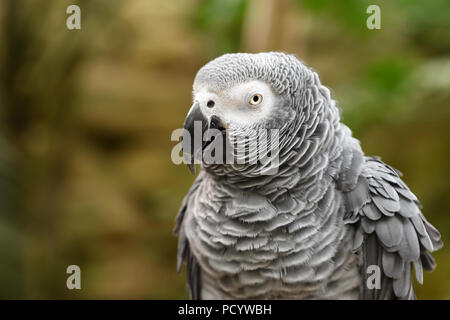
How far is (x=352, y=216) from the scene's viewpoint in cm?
139

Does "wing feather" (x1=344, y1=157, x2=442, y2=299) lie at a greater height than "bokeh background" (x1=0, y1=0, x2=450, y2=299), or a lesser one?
lesser

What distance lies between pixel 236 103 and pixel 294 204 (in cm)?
34

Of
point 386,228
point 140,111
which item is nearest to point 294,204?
point 386,228

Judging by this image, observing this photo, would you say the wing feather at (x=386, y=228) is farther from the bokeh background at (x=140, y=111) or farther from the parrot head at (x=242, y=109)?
the bokeh background at (x=140, y=111)

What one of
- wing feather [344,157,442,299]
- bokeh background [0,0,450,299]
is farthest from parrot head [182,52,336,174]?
bokeh background [0,0,450,299]

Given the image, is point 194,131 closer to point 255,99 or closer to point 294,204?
point 255,99

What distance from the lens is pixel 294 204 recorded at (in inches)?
52.9

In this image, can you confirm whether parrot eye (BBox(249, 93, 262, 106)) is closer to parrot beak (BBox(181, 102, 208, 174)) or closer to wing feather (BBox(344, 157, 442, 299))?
parrot beak (BBox(181, 102, 208, 174))

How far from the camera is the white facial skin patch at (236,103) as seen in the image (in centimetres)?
124

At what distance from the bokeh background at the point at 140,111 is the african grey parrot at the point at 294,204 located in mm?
1129

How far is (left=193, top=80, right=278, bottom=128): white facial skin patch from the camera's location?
4.07ft

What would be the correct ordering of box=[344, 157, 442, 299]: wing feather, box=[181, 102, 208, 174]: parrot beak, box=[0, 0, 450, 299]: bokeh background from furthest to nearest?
1. box=[0, 0, 450, 299]: bokeh background
2. box=[344, 157, 442, 299]: wing feather
3. box=[181, 102, 208, 174]: parrot beak

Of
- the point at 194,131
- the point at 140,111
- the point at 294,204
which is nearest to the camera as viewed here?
the point at 194,131
